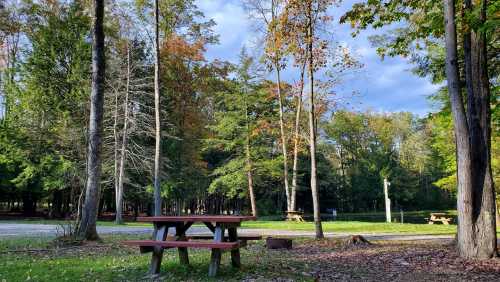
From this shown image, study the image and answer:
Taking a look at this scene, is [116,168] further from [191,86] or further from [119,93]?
[191,86]

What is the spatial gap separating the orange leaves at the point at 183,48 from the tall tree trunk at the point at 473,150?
67.4 feet

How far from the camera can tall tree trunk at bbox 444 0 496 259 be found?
728cm

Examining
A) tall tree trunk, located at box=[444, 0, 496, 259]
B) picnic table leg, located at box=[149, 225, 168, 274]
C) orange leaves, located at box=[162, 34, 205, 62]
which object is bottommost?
picnic table leg, located at box=[149, 225, 168, 274]

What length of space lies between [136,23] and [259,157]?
44.4 ft

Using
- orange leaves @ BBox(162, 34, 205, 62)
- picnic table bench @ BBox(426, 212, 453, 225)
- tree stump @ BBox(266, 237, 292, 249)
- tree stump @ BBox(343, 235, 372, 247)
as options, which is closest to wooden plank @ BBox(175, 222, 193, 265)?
tree stump @ BBox(266, 237, 292, 249)

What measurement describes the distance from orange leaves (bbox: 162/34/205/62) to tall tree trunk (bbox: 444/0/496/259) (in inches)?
808

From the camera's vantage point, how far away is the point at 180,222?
5.70m

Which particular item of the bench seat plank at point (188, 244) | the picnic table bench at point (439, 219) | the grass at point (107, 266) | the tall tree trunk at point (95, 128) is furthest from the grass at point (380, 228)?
the bench seat plank at point (188, 244)

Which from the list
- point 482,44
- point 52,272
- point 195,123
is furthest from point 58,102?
point 482,44

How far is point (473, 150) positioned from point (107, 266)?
22.1ft

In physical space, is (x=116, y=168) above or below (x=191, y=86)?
below

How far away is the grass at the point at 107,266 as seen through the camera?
5.37 m

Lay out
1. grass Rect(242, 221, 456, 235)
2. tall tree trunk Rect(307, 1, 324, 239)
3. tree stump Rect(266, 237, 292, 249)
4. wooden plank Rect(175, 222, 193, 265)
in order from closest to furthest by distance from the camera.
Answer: wooden plank Rect(175, 222, 193, 265), tree stump Rect(266, 237, 292, 249), tall tree trunk Rect(307, 1, 324, 239), grass Rect(242, 221, 456, 235)

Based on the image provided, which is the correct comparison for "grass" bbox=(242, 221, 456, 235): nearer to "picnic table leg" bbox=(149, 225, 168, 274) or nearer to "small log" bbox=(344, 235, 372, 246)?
"small log" bbox=(344, 235, 372, 246)
